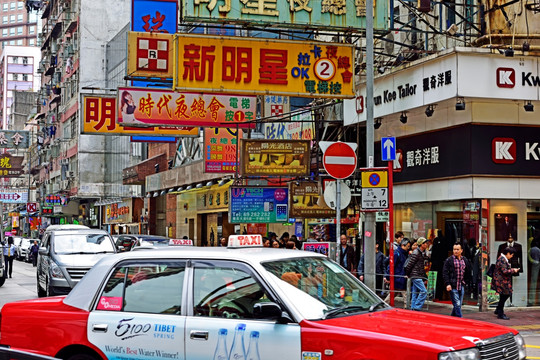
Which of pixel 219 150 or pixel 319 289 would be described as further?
pixel 219 150

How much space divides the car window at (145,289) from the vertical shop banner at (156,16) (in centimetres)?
1767

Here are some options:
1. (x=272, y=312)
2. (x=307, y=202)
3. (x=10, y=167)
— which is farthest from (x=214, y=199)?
(x=272, y=312)

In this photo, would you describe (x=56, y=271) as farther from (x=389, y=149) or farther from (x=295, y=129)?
(x=295, y=129)

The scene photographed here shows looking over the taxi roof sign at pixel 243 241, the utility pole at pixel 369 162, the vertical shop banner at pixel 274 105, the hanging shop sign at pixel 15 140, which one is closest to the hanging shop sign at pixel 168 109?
the vertical shop banner at pixel 274 105

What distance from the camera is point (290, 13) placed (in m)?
17.1

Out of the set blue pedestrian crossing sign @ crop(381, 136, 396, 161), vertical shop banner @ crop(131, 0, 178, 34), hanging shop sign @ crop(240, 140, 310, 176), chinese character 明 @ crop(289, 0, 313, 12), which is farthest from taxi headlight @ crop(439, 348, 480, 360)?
vertical shop banner @ crop(131, 0, 178, 34)

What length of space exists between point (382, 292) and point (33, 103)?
11992 cm

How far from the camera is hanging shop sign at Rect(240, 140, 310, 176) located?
22016 mm

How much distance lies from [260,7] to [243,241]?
10164mm

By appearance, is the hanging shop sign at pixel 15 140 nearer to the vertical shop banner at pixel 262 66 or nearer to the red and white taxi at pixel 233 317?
the vertical shop banner at pixel 262 66

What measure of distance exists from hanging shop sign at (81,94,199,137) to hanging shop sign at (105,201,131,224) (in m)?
33.0

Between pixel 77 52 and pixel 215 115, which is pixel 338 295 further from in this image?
pixel 77 52

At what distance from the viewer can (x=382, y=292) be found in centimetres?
1452

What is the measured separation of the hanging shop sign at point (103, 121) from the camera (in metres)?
25.2
